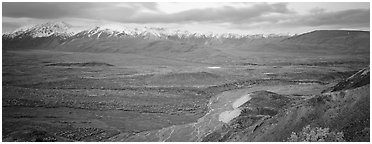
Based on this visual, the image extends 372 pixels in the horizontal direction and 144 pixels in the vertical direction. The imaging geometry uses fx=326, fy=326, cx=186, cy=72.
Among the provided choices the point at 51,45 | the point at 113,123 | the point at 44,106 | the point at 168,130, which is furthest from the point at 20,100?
the point at 51,45

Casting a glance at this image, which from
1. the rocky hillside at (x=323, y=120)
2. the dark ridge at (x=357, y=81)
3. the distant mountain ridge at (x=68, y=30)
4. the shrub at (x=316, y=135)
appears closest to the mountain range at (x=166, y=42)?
the distant mountain ridge at (x=68, y=30)

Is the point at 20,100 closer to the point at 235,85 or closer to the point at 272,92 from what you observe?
the point at 235,85

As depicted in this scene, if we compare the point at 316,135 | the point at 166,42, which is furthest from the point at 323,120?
the point at 166,42

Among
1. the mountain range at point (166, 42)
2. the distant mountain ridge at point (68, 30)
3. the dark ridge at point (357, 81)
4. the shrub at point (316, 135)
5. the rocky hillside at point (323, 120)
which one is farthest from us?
the mountain range at point (166, 42)

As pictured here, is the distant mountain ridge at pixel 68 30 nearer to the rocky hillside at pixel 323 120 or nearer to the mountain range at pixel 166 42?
the mountain range at pixel 166 42

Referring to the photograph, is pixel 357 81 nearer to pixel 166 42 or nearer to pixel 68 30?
pixel 68 30

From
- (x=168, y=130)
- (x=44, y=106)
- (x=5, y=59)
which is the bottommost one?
(x=168, y=130)

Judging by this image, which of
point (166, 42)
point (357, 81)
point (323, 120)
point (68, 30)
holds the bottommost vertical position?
point (323, 120)

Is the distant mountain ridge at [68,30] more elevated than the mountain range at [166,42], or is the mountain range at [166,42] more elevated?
the distant mountain ridge at [68,30]
